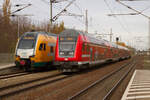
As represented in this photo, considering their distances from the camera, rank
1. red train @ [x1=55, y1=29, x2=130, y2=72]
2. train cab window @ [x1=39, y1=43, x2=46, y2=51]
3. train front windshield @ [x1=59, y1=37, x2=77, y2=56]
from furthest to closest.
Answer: train cab window @ [x1=39, y1=43, x2=46, y2=51]
train front windshield @ [x1=59, y1=37, x2=77, y2=56]
red train @ [x1=55, y1=29, x2=130, y2=72]

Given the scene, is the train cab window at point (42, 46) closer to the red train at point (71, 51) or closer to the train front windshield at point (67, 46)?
the red train at point (71, 51)

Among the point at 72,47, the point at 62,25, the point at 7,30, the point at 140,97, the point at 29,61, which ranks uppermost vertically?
the point at 62,25

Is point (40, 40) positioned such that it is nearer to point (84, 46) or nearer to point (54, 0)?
point (84, 46)

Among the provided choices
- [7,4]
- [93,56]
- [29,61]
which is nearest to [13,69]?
[29,61]

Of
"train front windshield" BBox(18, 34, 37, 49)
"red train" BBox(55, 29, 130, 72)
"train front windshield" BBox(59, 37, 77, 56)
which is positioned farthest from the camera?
"train front windshield" BBox(18, 34, 37, 49)

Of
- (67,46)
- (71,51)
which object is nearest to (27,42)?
(67,46)

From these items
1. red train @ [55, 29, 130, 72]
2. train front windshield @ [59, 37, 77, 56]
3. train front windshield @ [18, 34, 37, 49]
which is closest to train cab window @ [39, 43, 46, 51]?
train front windshield @ [18, 34, 37, 49]

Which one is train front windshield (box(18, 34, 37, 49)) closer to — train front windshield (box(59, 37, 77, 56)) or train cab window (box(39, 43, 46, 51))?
train cab window (box(39, 43, 46, 51))

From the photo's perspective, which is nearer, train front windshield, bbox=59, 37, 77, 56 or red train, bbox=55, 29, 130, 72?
red train, bbox=55, 29, 130, 72

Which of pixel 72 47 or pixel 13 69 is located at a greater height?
pixel 72 47

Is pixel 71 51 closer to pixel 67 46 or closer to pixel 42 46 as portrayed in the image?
pixel 67 46

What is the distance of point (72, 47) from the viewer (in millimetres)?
14438

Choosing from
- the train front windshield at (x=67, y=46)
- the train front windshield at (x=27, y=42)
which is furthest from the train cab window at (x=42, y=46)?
the train front windshield at (x=67, y=46)

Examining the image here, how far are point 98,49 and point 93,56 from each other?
7.78 feet
